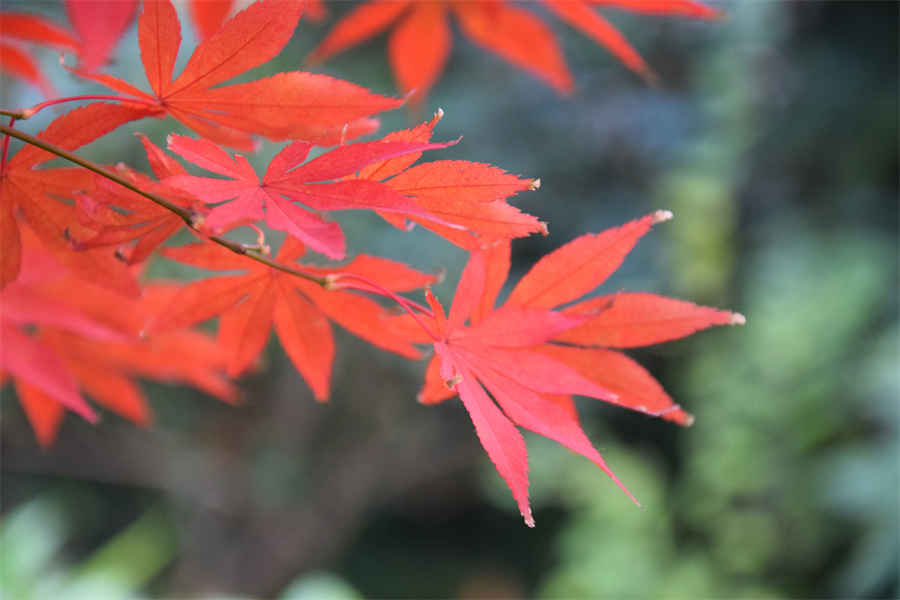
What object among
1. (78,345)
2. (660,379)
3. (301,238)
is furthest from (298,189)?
(660,379)

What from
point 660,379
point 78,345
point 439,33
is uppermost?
point 439,33

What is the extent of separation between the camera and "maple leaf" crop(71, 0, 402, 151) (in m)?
0.27

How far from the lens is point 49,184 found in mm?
302

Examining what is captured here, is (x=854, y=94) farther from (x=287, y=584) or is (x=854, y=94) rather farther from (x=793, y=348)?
(x=287, y=584)

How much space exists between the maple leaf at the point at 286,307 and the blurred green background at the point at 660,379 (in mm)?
1241

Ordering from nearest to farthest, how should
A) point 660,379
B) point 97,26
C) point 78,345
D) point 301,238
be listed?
point 301,238 < point 97,26 < point 78,345 < point 660,379

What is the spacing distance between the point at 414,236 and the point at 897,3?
1.56 meters

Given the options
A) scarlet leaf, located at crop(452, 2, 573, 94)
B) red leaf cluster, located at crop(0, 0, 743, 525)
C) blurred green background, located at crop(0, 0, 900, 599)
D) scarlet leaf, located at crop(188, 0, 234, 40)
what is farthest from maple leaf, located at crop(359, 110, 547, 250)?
blurred green background, located at crop(0, 0, 900, 599)

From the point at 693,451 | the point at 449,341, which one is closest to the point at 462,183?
the point at 449,341

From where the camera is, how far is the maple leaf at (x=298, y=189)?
24 centimetres

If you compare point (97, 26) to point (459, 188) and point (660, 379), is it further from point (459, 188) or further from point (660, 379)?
point (660, 379)

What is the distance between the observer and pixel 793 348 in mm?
2006

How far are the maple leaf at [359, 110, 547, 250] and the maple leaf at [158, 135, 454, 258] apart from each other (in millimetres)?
17

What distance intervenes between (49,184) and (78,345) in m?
0.29
